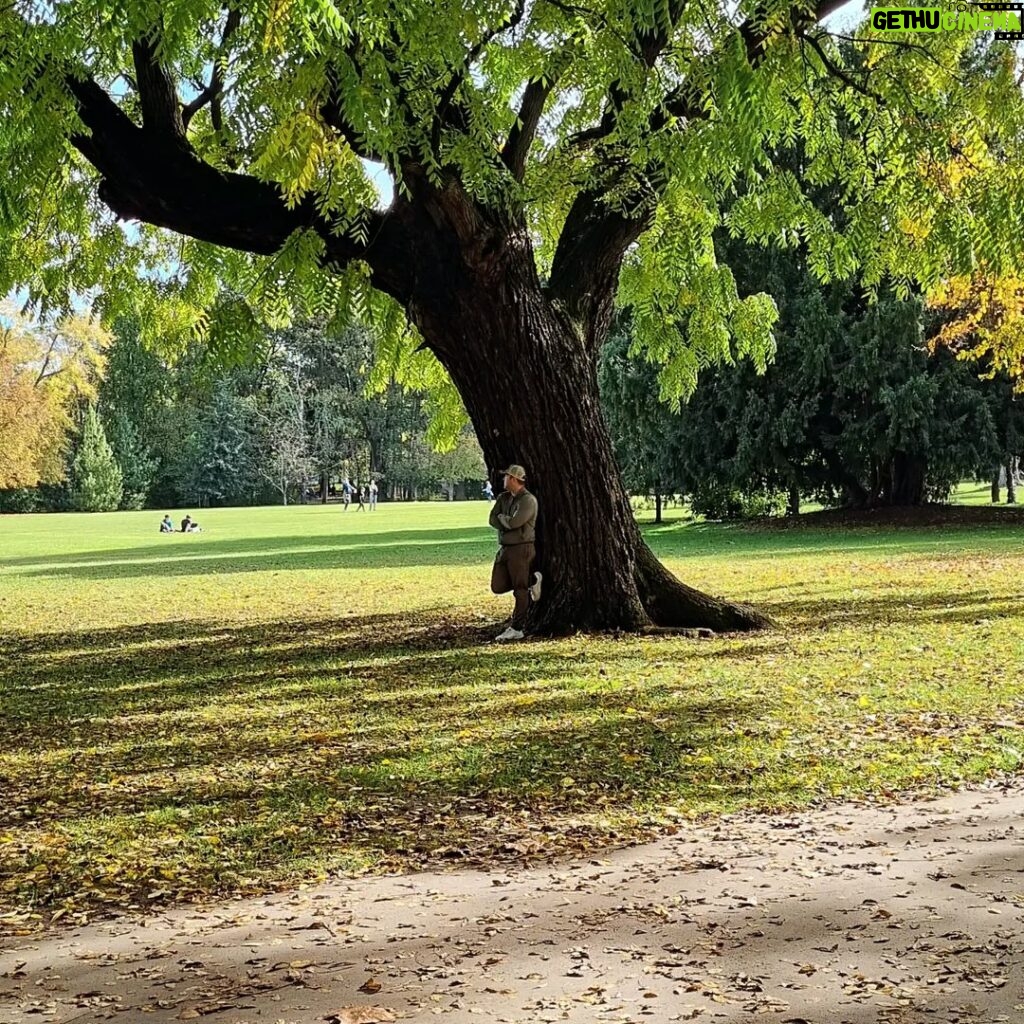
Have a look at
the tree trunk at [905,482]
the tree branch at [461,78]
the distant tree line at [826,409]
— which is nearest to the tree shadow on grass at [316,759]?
the tree branch at [461,78]

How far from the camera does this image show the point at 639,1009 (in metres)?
3.50

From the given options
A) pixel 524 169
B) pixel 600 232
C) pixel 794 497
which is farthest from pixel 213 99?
pixel 794 497

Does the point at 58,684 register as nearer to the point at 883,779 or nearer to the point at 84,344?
the point at 883,779

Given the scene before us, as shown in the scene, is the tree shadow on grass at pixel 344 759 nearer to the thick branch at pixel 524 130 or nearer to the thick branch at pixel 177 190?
the thick branch at pixel 177 190

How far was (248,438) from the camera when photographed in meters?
89.1

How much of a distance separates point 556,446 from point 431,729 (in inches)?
174

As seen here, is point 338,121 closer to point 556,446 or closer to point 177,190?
point 177,190

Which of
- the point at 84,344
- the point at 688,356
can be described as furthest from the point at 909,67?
the point at 84,344

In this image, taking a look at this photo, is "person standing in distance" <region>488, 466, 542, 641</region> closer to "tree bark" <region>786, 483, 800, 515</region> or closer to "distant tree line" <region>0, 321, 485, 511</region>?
"tree bark" <region>786, 483, 800, 515</region>

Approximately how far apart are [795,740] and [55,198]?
954 centimetres

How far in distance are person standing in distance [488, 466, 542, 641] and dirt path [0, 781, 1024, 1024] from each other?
21.1ft

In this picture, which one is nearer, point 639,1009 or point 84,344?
point 639,1009

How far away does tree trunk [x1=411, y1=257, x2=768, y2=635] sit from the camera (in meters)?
11.2

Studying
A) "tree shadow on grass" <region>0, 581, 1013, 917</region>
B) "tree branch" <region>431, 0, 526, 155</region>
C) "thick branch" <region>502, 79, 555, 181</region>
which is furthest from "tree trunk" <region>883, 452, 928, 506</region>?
"tree branch" <region>431, 0, 526, 155</region>
